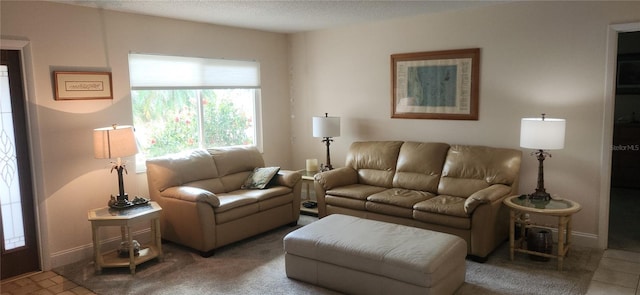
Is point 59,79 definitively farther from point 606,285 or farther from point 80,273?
point 606,285

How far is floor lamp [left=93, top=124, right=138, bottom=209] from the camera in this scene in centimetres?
385

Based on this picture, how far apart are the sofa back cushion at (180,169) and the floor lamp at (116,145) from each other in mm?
397

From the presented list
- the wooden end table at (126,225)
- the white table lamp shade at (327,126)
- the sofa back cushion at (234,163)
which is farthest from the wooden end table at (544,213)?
the wooden end table at (126,225)

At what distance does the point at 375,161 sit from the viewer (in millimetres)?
5105

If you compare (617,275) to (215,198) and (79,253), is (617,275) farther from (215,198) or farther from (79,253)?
(79,253)

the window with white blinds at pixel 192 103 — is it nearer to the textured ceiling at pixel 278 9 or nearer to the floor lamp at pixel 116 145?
the textured ceiling at pixel 278 9

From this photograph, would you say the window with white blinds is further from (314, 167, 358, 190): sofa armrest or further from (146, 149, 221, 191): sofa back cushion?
(314, 167, 358, 190): sofa armrest

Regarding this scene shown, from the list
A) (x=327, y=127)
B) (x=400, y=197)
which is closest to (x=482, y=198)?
(x=400, y=197)

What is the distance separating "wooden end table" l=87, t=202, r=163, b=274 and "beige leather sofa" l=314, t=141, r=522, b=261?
169 cm

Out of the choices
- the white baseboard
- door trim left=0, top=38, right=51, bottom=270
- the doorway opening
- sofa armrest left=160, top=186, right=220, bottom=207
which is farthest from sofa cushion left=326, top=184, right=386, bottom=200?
the doorway opening

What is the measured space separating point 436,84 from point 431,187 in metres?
1.14

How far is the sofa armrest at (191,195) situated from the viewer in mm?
4055

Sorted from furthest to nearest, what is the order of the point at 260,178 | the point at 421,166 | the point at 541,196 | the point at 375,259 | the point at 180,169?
the point at 260,178, the point at 421,166, the point at 180,169, the point at 541,196, the point at 375,259

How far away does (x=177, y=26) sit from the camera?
4812 mm
